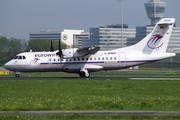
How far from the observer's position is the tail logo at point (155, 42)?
38938mm

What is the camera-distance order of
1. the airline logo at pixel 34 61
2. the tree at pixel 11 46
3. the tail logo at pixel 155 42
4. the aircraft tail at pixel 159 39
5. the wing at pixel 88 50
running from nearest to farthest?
1. the wing at pixel 88 50
2. the airline logo at pixel 34 61
3. the aircraft tail at pixel 159 39
4. the tail logo at pixel 155 42
5. the tree at pixel 11 46

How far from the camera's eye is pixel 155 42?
39062 millimetres

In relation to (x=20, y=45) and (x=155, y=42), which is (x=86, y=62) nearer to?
(x=155, y=42)

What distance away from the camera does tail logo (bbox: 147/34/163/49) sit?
38.9 meters

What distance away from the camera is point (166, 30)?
3881 cm

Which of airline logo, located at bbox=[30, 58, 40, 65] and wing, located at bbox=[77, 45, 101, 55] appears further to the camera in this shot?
airline logo, located at bbox=[30, 58, 40, 65]

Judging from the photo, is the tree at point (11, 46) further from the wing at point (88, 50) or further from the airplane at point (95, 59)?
the wing at point (88, 50)

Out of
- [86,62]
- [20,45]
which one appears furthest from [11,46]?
[86,62]

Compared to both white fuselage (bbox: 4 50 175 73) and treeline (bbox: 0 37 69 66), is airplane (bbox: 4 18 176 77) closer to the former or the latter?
white fuselage (bbox: 4 50 175 73)

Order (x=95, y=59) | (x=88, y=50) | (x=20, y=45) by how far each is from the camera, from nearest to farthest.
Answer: (x=88, y=50)
(x=95, y=59)
(x=20, y=45)

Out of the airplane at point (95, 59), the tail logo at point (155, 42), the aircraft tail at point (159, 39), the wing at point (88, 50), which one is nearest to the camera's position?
the wing at point (88, 50)

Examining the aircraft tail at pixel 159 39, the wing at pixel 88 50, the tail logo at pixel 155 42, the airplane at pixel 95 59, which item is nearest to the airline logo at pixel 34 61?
the airplane at pixel 95 59

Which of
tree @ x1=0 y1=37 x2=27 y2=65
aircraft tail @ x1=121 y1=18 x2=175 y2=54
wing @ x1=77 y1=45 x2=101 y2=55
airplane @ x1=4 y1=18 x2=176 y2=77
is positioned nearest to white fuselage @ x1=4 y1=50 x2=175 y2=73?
airplane @ x1=4 y1=18 x2=176 y2=77

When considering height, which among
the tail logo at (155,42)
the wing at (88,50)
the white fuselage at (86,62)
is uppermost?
the tail logo at (155,42)
